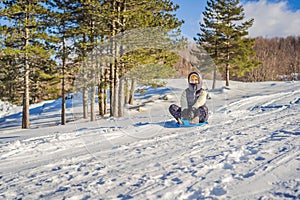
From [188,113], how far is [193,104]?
277 mm

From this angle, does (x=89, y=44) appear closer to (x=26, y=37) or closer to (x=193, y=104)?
(x=26, y=37)

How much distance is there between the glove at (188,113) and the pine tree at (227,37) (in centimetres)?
1575

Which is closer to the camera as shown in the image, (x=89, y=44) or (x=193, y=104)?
(x=193, y=104)

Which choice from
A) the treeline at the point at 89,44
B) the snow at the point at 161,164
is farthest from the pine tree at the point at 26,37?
the snow at the point at 161,164

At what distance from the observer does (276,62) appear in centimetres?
5134

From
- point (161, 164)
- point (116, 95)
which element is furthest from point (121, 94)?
point (161, 164)

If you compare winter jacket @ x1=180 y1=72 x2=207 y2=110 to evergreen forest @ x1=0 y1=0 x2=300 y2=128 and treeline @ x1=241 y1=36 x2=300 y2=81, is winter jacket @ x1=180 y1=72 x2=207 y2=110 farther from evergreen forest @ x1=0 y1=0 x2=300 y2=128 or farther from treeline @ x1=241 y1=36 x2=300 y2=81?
treeline @ x1=241 y1=36 x2=300 y2=81

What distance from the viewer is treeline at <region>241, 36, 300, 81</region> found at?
4497 cm

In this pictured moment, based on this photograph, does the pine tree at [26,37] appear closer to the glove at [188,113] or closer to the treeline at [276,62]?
the glove at [188,113]

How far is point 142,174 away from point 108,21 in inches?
423

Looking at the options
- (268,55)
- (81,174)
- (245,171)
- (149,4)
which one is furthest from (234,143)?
(268,55)

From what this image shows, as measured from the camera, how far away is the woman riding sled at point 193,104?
674 centimetres

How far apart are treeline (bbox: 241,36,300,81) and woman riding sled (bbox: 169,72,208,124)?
39.1m

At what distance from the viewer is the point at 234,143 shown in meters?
4.63
